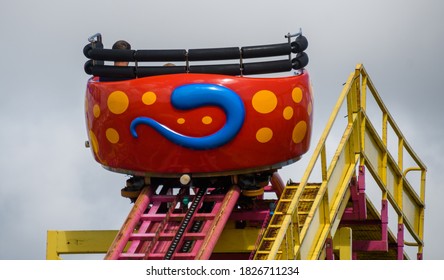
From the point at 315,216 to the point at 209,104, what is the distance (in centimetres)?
235

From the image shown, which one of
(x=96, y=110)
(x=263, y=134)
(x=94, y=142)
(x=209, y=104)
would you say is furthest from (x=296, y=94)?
(x=94, y=142)

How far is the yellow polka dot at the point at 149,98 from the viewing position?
3703 centimetres

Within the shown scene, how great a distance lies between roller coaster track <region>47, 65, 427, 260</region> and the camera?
36156 mm

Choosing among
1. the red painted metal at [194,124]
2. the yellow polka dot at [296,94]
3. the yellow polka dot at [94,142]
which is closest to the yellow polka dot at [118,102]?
the red painted metal at [194,124]

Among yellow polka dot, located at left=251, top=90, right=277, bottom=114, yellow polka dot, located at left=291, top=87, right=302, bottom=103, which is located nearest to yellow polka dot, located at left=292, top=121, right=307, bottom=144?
yellow polka dot, located at left=291, top=87, right=302, bottom=103

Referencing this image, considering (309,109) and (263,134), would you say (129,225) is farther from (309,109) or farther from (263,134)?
→ (309,109)

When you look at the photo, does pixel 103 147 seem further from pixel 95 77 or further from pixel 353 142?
pixel 353 142

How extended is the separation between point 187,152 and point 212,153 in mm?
377

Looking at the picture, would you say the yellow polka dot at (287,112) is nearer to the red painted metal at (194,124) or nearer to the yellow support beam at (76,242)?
the red painted metal at (194,124)

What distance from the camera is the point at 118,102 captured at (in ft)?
123

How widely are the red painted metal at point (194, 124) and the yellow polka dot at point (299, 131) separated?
0.07 feet

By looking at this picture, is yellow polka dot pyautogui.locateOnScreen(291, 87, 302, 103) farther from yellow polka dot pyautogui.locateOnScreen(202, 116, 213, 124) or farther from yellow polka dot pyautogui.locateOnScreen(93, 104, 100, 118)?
yellow polka dot pyautogui.locateOnScreen(93, 104, 100, 118)

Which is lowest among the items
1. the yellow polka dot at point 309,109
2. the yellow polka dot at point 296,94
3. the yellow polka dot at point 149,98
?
the yellow polka dot at point 149,98
